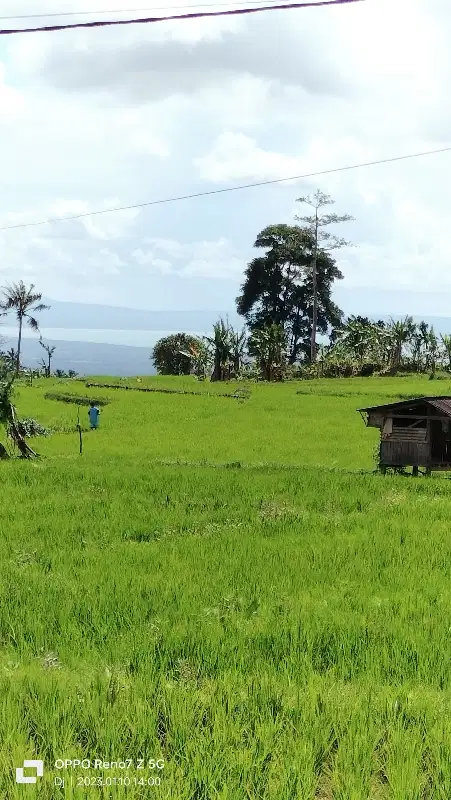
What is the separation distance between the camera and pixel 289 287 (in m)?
50.0

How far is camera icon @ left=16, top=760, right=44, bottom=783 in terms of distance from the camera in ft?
9.48

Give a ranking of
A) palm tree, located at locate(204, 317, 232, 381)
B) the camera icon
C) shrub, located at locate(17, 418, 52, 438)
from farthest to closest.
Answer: palm tree, located at locate(204, 317, 232, 381), shrub, located at locate(17, 418, 52, 438), the camera icon

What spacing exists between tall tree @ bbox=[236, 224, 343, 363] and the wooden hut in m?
33.7

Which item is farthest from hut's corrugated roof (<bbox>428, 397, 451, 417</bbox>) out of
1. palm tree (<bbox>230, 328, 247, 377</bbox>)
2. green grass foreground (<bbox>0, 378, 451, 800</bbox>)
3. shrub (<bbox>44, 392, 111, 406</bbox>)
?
palm tree (<bbox>230, 328, 247, 377</bbox>)

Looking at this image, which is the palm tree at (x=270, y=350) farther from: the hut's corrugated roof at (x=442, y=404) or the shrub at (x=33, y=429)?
the hut's corrugated roof at (x=442, y=404)

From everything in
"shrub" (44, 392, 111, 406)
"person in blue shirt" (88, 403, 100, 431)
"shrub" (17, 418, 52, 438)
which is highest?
"shrub" (44, 392, 111, 406)

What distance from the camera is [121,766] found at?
301 cm

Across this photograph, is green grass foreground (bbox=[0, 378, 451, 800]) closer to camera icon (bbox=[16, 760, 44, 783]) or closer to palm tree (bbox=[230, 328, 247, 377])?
camera icon (bbox=[16, 760, 44, 783])

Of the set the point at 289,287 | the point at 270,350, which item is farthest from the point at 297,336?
the point at 270,350

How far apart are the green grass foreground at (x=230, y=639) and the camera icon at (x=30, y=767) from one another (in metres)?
0.04

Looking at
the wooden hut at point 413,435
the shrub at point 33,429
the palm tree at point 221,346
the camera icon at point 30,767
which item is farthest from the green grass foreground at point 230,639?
the palm tree at point 221,346

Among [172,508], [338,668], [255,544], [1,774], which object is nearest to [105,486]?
[172,508]

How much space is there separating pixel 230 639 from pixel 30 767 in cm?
175

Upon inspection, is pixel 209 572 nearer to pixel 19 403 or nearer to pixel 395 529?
pixel 395 529
